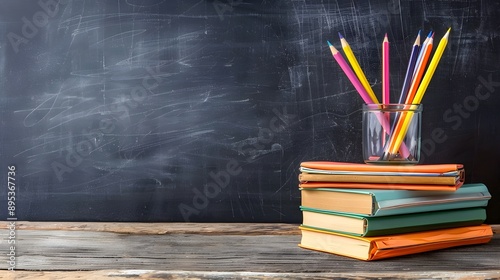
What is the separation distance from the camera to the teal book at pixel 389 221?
1033 millimetres

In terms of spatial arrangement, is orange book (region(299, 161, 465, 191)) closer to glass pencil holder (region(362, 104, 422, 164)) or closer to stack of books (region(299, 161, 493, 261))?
stack of books (region(299, 161, 493, 261))

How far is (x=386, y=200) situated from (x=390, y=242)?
66mm

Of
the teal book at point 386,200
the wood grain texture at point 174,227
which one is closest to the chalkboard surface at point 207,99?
the wood grain texture at point 174,227

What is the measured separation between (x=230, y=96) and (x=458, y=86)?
19.1 inches

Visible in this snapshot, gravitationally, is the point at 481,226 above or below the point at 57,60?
below

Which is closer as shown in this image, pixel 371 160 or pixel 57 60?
pixel 371 160

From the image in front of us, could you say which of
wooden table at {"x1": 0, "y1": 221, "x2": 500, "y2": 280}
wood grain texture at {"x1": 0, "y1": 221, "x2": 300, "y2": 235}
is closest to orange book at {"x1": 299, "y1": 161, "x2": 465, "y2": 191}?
wooden table at {"x1": 0, "y1": 221, "x2": 500, "y2": 280}

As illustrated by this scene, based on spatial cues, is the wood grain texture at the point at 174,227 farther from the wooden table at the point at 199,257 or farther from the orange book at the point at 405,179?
the orange book at the point at 405,179

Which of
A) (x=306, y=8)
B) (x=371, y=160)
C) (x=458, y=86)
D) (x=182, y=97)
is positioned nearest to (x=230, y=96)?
(x=182, y=97)

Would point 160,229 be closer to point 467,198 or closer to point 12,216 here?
point 12,216

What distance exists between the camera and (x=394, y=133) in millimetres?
1190

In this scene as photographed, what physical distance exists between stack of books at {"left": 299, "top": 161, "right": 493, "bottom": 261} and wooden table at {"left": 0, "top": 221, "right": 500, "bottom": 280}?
0.07 ft

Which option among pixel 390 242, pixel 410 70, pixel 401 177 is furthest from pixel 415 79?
pixel 390 242

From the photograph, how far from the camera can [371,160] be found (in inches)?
47.9
